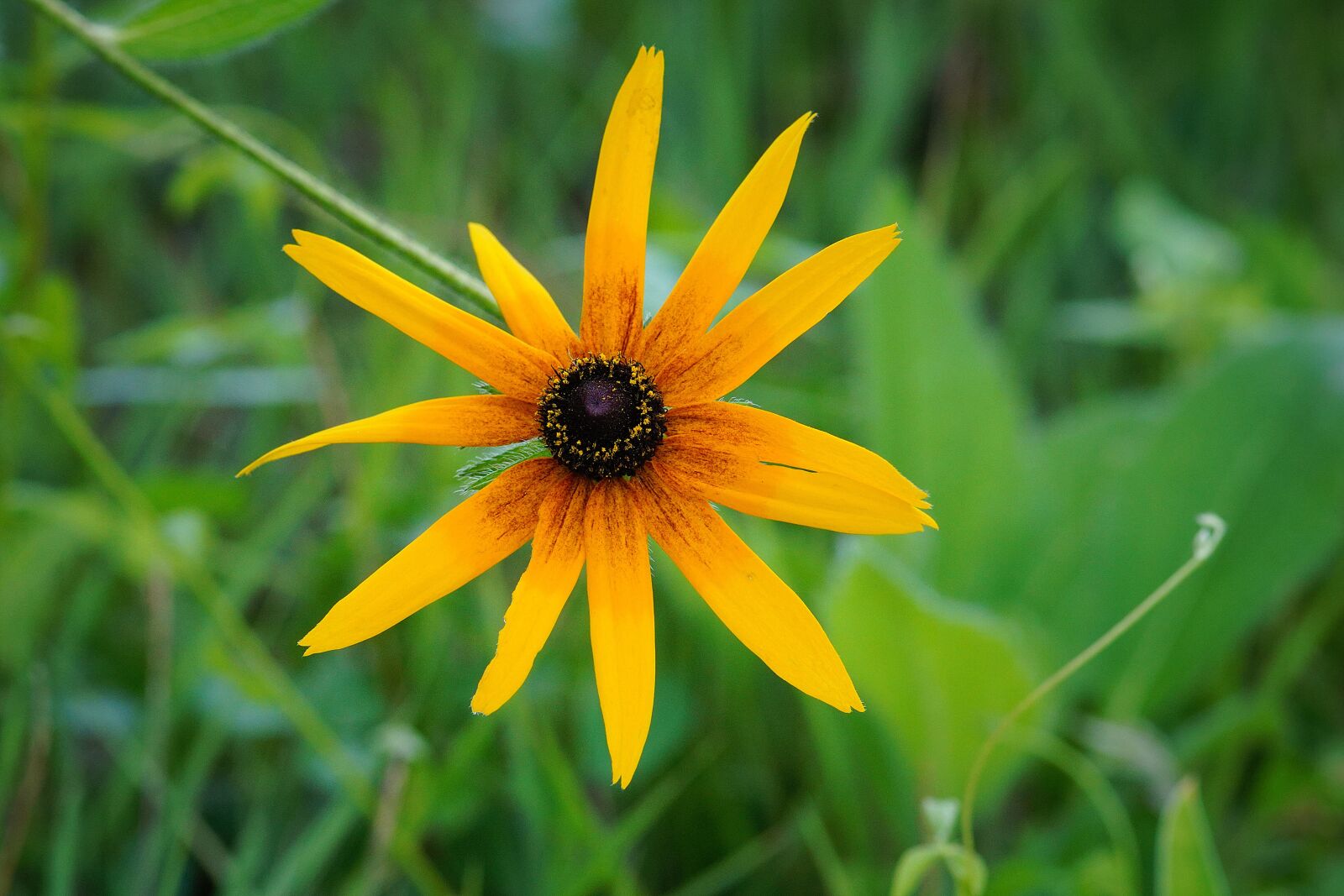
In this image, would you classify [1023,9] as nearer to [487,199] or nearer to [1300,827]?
[487,199]

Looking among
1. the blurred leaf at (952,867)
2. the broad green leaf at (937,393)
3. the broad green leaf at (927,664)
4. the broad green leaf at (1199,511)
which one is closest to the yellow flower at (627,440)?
the blurred leaf at (952,867)

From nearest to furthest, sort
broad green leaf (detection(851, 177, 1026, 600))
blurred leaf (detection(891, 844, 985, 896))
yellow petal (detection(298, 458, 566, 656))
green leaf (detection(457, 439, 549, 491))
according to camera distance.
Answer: yellow petal (detection(298, 458, 566, 656)) → green leaf (detection(457, 439, 549, 491)) → blurred leaf (detection(891, 844, 985, 896)) → broad green leaf (detection(851, 177, 1026, 600))

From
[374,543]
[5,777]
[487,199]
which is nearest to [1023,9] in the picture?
[487,199]

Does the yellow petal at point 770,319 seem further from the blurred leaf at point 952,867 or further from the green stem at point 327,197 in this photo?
the blurred leaf at point 952,867

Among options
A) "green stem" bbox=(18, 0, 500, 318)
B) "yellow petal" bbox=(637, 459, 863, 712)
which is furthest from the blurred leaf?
"green stem" bbox=(18, 0, 500, 318)

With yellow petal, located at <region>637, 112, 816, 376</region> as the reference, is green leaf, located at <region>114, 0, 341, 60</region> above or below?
above

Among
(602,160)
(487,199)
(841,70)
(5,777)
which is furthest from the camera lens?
(841,70)

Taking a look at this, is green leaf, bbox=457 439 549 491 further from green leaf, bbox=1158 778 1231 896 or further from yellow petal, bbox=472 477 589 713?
green leaf, bbox=1158 778 1231 896
